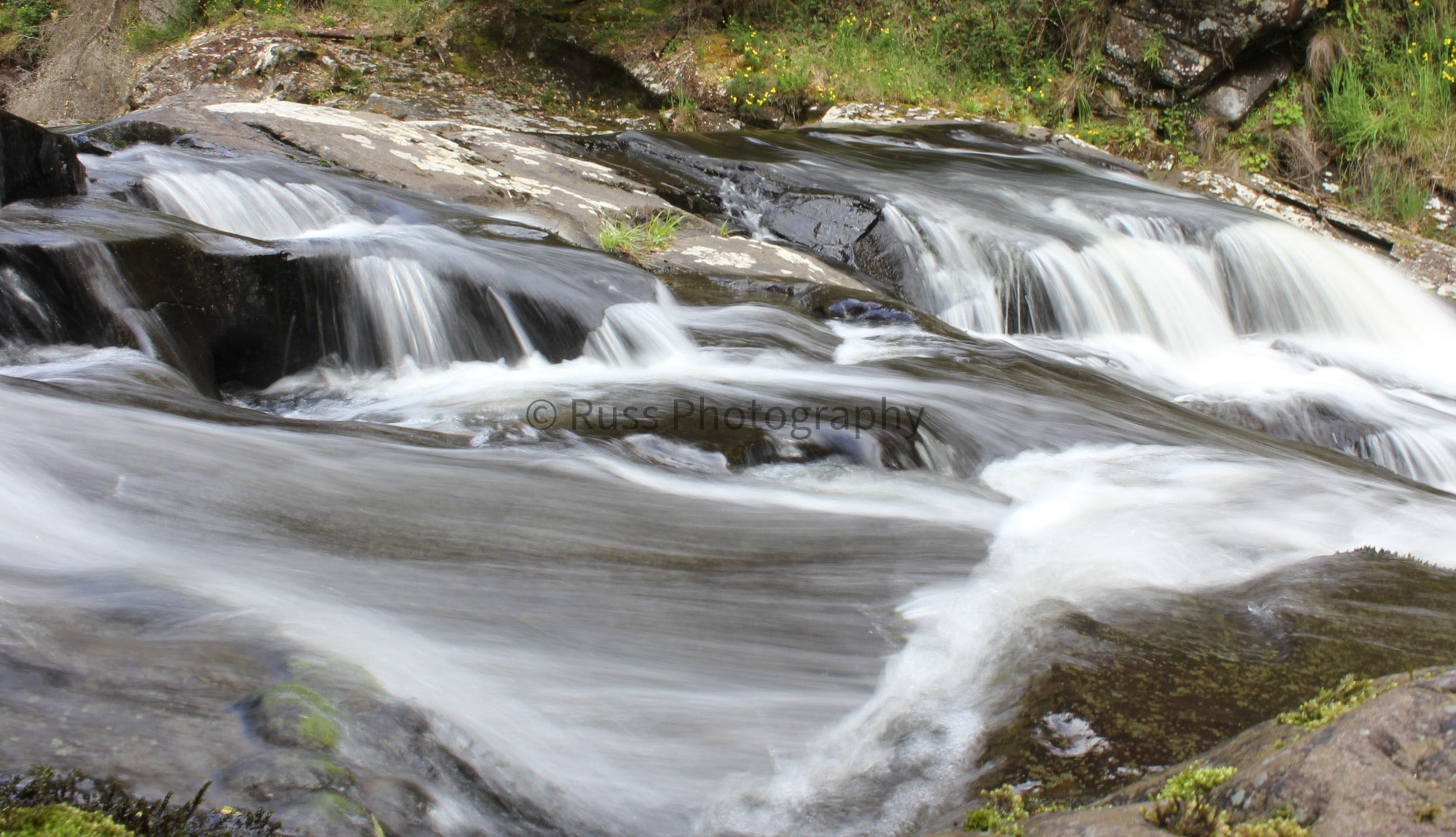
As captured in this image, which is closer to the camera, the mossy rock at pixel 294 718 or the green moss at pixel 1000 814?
the green moss at pixel 1000 814

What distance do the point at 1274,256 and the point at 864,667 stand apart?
22.2 feet

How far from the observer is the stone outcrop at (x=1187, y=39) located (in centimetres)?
968

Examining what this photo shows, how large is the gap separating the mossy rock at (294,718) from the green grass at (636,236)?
15.1 ft

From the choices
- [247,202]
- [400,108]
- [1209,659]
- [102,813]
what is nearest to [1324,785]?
[1209,659]

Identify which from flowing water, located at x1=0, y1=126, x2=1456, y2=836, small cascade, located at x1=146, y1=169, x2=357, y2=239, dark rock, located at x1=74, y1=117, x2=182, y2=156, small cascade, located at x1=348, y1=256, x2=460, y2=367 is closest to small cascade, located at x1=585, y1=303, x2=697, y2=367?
flowing water, located at x1=0, y1=126, x2=1456, y2=836

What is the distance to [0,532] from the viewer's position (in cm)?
225

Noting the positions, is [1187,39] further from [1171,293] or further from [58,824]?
[58,824]

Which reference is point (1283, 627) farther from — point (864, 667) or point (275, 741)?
point (275, 741)

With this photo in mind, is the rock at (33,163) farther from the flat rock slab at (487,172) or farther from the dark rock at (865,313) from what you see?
the dark rock at (865,313)

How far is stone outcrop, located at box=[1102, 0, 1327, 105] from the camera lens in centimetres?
968

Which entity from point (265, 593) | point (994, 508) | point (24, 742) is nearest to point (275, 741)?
point (24, 742)

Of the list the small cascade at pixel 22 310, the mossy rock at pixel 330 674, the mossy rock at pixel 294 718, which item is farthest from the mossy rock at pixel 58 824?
the small cascade at pixel 22 310

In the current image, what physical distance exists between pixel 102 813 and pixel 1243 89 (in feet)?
36.8

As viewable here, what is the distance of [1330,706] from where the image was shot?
1511 millimetres
